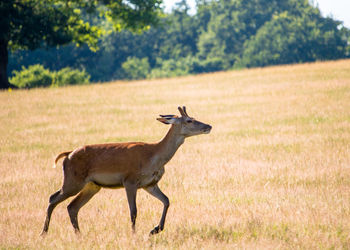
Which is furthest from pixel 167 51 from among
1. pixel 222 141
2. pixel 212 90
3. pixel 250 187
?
pixel 250 187

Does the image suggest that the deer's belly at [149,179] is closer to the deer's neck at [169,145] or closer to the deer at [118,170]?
the deer at [118,170]

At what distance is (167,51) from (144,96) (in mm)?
59140

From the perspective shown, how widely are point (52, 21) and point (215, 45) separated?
51651 millimetres

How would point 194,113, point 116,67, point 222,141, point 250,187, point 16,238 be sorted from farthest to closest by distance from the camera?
1. point 116,67
2. point 194,113
3. point 222,141
4. point 250,187
5. point 16,238

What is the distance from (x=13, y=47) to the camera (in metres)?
39.4

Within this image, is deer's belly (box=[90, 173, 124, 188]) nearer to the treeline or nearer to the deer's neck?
→ the deer's neck

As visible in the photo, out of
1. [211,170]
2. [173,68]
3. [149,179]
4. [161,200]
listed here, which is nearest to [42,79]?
[173,68]

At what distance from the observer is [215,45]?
86250 mm

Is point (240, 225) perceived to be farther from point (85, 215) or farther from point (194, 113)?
point (194, 113)

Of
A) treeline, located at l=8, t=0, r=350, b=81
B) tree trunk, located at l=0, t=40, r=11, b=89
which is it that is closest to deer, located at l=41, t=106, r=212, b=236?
tree trunk, located at l=0, t=40, r=11, b=89

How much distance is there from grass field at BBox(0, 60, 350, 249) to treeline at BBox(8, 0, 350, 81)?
4779 cm

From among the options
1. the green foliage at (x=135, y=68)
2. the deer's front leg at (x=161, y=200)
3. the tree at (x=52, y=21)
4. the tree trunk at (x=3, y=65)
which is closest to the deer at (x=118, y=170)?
the deer's front leg at (x=161, y=200)

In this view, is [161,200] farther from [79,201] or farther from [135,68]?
[135,68]

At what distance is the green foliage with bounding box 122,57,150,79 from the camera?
79.6m
